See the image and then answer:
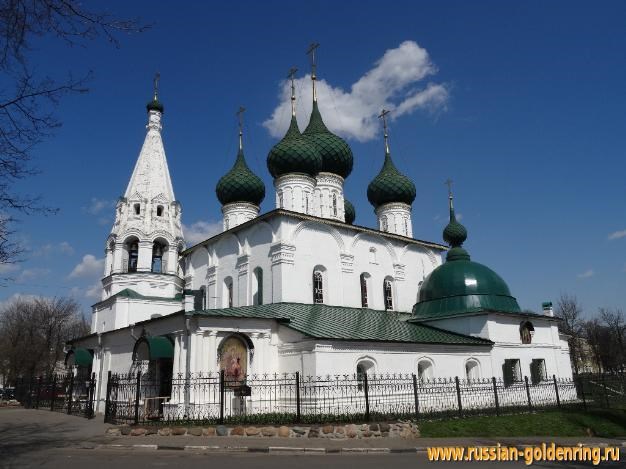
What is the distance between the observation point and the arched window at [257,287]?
19.6 m

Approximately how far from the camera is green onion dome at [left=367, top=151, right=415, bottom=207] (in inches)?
1053

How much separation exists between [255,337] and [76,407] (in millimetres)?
7332

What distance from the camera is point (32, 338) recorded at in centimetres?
3706

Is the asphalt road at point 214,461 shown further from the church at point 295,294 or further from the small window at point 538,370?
the small window at point 538,370

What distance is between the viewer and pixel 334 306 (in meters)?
19.7

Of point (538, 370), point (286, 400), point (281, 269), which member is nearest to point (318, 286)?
point (281, 269)

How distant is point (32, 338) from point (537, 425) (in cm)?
3514

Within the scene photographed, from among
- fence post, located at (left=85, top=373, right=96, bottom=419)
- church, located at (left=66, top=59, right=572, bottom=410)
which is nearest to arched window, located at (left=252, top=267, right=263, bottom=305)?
church, located at (left=66, top=59, right=572, bottom=410)

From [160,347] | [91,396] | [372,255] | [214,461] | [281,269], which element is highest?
[372,255]

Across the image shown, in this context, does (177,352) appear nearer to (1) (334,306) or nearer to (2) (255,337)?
(2) (255,337)

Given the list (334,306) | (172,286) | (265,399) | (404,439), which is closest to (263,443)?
(404,439)

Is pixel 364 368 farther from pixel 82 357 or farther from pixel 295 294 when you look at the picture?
pixel 82 357

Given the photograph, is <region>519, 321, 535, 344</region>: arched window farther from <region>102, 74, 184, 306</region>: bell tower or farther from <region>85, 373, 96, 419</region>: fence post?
<region>85, 373, 96, 419</region>: fence post

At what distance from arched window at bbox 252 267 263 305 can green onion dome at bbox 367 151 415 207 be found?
380 inches
